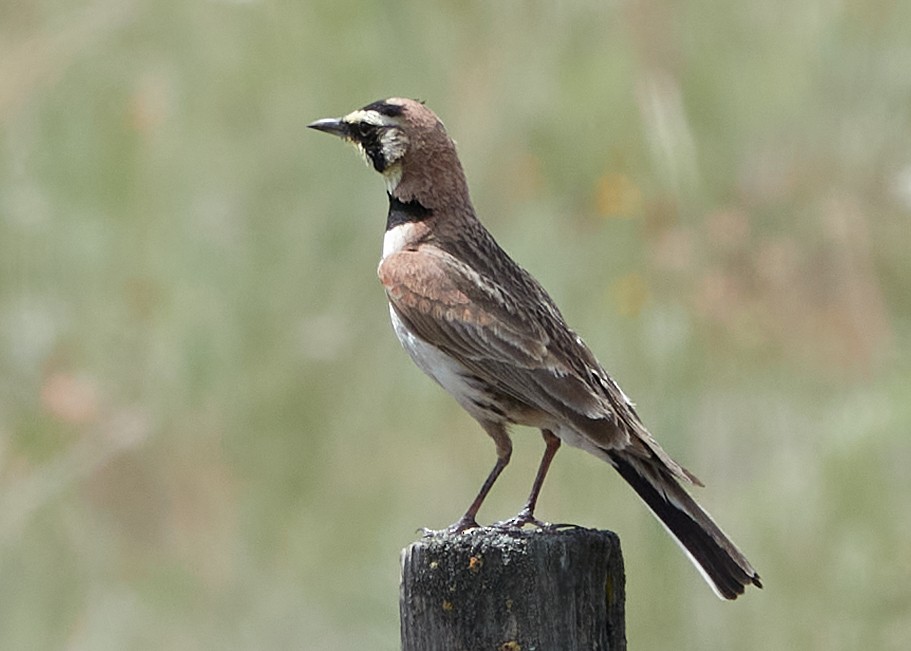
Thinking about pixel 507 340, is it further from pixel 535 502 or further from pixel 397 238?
pixel 397 238

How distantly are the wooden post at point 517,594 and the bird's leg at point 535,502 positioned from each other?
0.17m

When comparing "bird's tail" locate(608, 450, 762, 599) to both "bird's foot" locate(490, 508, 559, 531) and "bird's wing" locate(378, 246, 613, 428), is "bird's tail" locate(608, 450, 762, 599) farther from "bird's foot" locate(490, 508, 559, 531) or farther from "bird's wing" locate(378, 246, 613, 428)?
"bird's foot" locate(490, 508, 559, 531)

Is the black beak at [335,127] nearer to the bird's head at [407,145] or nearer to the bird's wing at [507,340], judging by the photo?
the bird's head at [407,145]

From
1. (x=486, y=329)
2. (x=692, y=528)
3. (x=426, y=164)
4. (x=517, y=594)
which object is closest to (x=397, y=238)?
(x=426, y=164)

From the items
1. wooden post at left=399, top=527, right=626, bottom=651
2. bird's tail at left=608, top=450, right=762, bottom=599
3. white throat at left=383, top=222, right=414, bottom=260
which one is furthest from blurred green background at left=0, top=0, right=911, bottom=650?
wooden post at left=399, top=527, right=626, bottom=651

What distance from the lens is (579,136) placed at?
35.9ft

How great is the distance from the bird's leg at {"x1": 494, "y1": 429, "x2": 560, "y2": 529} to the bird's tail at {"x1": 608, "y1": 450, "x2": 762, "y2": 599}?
0.32 meters

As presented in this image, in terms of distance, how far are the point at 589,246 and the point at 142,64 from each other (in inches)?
133

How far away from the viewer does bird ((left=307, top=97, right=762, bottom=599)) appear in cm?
536

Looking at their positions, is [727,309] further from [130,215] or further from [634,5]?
[130,215]

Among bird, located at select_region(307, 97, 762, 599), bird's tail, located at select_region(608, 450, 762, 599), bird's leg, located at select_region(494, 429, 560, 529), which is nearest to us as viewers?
bird's leg, located at select_region(494, 429, 560, 529)

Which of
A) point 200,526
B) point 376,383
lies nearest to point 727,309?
point 376,383

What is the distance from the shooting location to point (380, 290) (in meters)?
10.5

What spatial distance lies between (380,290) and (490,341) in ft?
15.3
